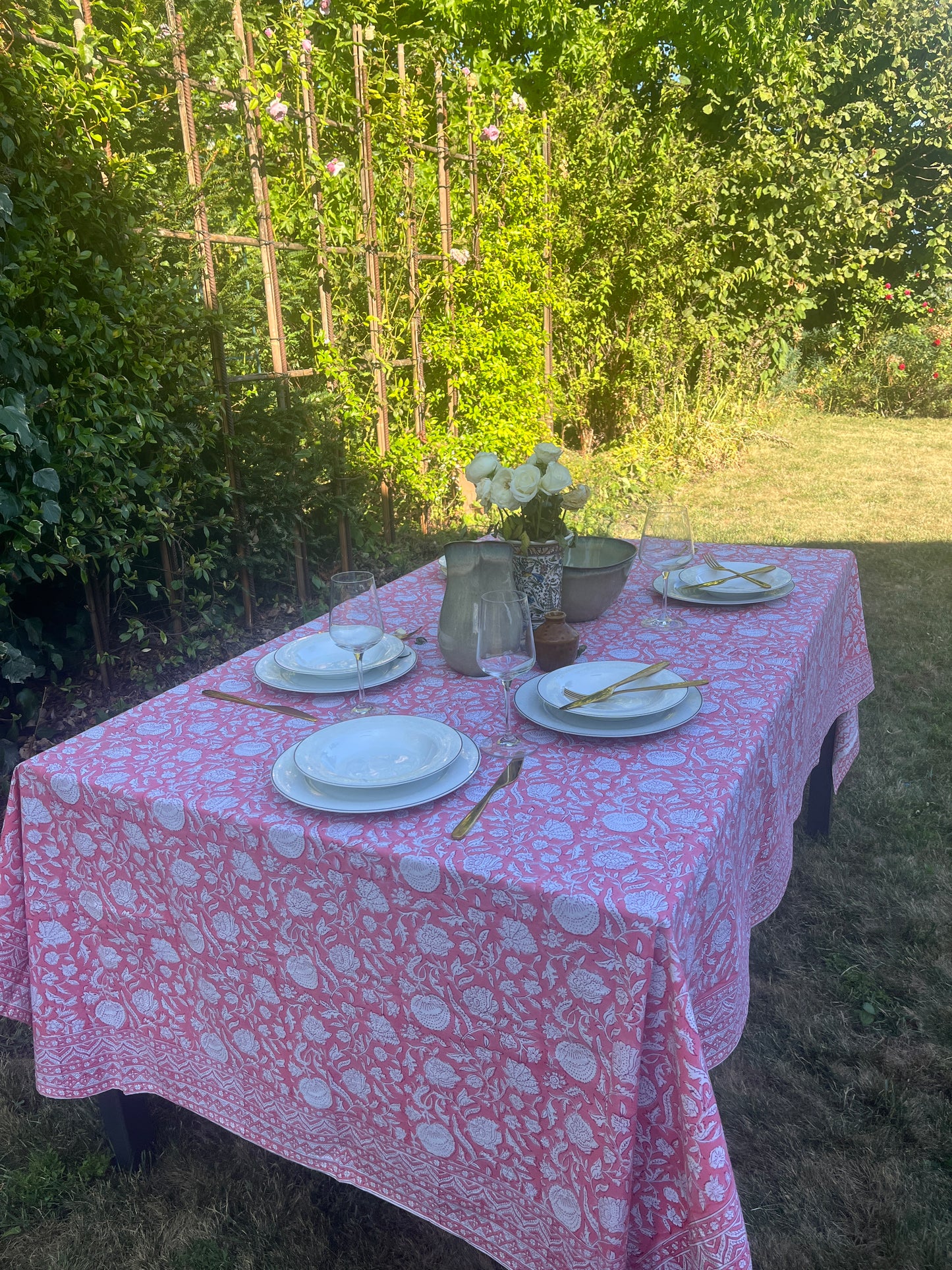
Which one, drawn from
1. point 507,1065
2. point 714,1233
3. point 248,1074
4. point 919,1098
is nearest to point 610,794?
point 507,1065

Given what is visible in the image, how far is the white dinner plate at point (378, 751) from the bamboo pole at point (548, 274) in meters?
5.11

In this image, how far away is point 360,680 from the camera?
1540 millimetres

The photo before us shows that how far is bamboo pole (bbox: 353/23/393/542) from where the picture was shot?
4.28 meters

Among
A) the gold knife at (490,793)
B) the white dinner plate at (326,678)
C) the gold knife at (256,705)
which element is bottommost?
the gold knife at (490,793)

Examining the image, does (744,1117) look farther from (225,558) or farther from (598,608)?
(225,558)

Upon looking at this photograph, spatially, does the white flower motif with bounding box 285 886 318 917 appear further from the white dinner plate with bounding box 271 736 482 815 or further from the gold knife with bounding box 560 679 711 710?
the gold knife with bounding box 560 679 711 710

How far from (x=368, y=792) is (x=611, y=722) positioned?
421 mm

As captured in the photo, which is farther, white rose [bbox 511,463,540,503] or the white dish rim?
white rose [bbox 511,463,540,503]

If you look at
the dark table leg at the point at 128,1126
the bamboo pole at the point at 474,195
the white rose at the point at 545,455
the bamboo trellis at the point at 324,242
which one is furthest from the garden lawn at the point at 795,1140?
the bamboo pole at the point at 474,195

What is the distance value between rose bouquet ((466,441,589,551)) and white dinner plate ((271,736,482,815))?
659mm

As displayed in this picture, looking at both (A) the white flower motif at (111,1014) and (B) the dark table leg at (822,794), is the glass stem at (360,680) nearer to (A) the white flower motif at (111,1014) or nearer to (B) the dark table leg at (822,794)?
(A) the white flower motif at (111,1014)

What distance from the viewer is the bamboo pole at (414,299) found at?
4.73 m

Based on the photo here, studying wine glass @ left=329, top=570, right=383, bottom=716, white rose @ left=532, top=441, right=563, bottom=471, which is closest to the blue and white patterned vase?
white rose @ left=532, top=441, right=563, bottom=471

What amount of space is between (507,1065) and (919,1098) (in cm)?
125
